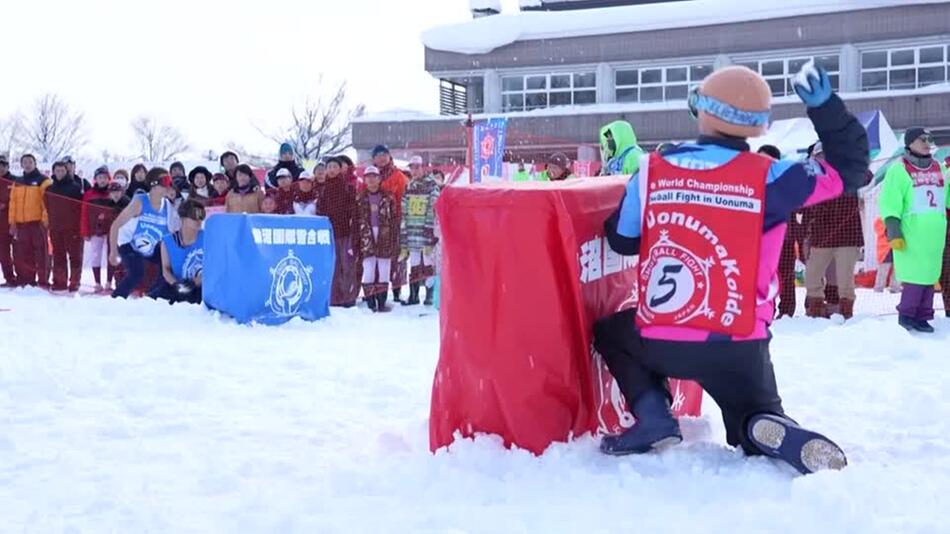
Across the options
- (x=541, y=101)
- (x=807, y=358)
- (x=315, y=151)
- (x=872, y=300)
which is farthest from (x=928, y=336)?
(x=315, y=151)

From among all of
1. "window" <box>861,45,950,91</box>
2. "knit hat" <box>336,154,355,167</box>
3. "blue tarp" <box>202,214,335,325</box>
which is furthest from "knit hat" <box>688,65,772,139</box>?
"window" <box>861,45,950,91</box>

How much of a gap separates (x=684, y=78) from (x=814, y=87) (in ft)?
117

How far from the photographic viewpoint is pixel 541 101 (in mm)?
39438

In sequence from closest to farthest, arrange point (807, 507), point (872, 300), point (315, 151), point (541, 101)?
point (807, 507) → point (872, 300) → point (541, 101) → point (315, 151)

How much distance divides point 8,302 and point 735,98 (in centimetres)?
900

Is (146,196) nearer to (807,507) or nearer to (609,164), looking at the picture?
(609,164)

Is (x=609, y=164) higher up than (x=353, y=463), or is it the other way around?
(x=609, y=164)

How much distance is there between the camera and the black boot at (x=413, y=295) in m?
10.9

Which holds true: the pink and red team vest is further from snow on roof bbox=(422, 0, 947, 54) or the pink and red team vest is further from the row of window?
snow on roof bbox=(422, 0, 947, 54)

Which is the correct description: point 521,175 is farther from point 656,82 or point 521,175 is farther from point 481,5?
point 481,5

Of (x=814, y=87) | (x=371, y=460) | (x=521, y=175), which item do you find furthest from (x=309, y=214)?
(x=814, y=87)

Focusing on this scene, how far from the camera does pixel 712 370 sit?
3.37 m

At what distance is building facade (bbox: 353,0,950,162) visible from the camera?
32.4m

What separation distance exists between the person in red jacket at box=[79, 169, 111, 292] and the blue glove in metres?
10.7
